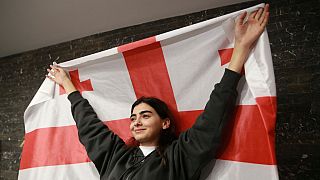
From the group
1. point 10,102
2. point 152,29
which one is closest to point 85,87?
point 152,29

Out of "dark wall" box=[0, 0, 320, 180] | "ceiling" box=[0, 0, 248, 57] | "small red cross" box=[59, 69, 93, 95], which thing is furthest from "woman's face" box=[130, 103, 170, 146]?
"ceiling" box=[0, 0, 248, 57]

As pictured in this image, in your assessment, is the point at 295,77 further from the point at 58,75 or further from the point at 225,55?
the point at 58,75

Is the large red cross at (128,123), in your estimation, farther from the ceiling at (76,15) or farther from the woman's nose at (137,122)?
the ceiling at (76,15)

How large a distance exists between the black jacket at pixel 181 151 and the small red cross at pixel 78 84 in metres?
0.28

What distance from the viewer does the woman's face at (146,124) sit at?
100cm

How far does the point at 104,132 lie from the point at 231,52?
62cm

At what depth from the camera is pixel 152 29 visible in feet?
5.50

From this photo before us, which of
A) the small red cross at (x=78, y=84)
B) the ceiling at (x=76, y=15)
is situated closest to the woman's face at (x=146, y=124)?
the small red cross at (x=78, y=84)

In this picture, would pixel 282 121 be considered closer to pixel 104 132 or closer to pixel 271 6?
pixel 271 6

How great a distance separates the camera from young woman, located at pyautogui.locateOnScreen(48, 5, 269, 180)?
2.75ft

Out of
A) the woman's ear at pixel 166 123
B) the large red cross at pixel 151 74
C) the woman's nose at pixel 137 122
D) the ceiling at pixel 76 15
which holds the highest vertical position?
the ceiling at pixel 76 15

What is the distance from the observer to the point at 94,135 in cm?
109

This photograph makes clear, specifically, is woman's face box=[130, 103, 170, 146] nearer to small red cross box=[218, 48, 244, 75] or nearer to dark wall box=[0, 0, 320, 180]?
small red cross box=[218, 48, 244, 75]

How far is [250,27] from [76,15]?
3.99 feet
